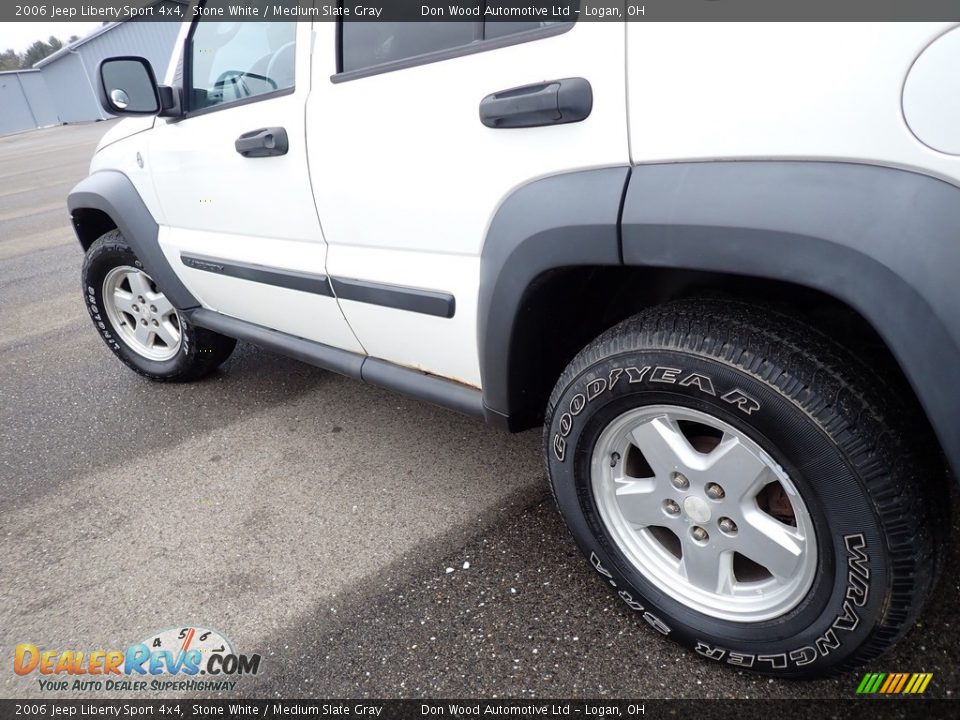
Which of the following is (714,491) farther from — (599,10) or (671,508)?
(599,10)

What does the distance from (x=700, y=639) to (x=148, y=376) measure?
2.99 metres

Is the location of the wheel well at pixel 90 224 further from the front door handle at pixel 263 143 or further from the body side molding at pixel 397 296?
the body side molding at pixel 397 296

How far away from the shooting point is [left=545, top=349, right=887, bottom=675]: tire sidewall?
1338 mm

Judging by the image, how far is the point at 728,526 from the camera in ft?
5.28

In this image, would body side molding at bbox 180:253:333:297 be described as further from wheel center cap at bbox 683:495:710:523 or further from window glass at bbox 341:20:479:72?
wheel center cap at bbox 683:495:710:523

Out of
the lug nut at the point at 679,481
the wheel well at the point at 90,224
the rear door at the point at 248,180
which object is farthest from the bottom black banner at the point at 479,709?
the wheel well at the point at 90,224

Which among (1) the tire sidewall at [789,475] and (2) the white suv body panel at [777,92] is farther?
(1) the tire sidewall at [789,475]

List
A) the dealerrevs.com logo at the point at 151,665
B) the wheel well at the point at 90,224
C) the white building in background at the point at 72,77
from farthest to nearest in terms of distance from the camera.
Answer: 1. the white building in background at the point at 72,77
2. the wheel well at the point at 90,224
3. the dealerrevs.com logo at the point at 151,665

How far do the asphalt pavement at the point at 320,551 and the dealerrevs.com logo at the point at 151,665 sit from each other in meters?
0.03

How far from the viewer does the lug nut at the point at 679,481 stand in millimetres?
1629

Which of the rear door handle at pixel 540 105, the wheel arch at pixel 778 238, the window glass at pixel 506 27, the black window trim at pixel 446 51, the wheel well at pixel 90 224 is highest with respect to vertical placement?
the window glass at pixel 506 27

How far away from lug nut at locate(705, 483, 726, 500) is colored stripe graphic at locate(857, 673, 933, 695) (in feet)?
1.90

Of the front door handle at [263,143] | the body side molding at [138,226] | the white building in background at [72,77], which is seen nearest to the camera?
the front door handle at [263,143]

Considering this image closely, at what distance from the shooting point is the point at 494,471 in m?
2.58
